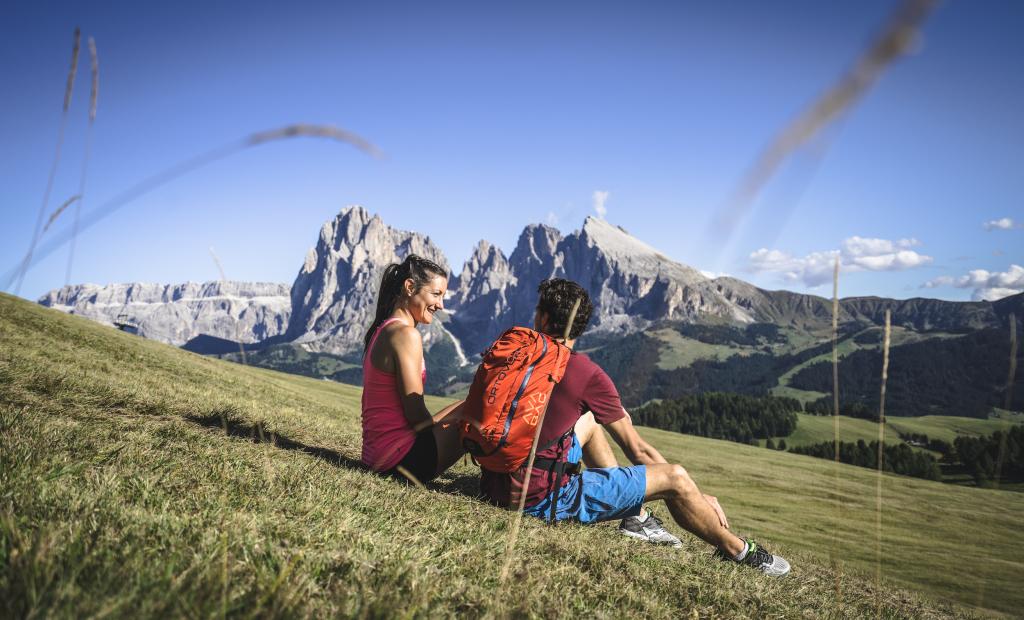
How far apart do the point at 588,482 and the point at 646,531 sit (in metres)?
1.35

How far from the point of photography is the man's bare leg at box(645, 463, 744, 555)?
5.77m

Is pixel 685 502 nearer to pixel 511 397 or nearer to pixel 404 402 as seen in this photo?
pixel 511 397

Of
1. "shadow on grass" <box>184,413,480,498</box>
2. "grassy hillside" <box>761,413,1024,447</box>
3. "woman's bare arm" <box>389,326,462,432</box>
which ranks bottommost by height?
"grassy hillside" <box>761,413,1024,447</box>

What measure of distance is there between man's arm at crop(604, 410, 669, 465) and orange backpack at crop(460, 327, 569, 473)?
4.33 feet

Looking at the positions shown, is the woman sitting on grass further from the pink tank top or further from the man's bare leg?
the man's bare leg

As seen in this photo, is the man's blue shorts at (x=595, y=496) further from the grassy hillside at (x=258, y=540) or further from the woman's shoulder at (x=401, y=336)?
the woman's shoulder at (x=401, y=336)

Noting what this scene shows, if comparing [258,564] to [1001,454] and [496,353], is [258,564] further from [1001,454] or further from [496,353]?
[1001,454]

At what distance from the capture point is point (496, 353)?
5.45m

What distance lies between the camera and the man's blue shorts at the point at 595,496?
5.70 meters

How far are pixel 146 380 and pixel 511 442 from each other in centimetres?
982

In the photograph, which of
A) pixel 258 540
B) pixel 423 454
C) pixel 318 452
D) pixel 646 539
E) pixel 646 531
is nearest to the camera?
pixel 258 540

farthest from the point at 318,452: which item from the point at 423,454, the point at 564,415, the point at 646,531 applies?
the point at 646,531

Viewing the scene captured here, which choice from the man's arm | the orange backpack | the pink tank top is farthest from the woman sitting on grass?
the man's arm

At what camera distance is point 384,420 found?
6.20 metres
